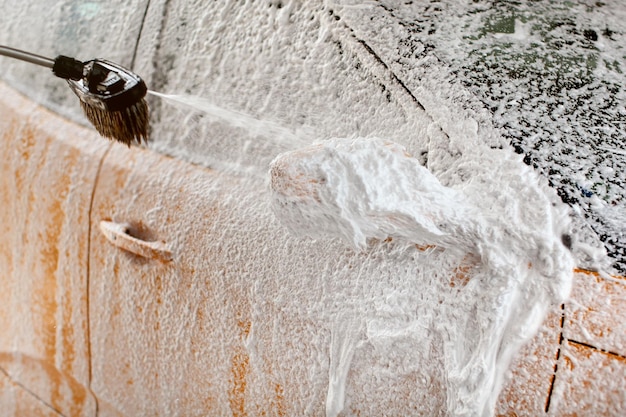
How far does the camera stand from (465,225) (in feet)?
2.74

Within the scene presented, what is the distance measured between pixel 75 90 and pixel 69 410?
38.7 inches

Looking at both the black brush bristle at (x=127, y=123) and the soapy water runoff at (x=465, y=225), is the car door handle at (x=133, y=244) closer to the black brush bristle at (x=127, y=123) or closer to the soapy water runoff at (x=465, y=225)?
the black brush bristle at (x=127, y=123)

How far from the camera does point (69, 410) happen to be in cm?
162

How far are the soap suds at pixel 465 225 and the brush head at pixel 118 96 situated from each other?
610 millimetres

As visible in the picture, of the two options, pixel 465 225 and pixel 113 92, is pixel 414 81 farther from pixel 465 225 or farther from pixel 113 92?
pixel 113 92

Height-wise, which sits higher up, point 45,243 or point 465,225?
point 465,225

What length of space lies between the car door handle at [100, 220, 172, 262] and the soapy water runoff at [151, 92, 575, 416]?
428 millimetres

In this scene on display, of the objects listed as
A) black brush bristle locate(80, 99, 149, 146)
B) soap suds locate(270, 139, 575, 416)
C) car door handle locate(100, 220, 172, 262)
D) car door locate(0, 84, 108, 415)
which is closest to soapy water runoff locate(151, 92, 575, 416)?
soap suds locate(270, 139, 575, 416)

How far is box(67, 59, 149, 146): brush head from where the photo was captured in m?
1.31

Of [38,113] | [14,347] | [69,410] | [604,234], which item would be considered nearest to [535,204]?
[604,234]

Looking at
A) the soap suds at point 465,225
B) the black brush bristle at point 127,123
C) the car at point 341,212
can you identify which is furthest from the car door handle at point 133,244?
the soap suds at point 465,225

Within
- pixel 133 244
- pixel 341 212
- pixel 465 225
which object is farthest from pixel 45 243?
pixel 465 225

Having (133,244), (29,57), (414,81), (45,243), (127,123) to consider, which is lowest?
(45,243)

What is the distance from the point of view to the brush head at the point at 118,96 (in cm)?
131
